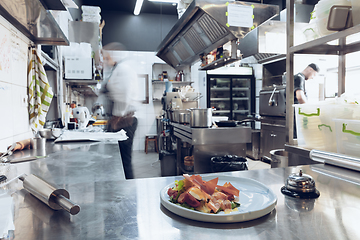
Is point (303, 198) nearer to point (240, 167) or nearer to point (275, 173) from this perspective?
point (275, 173)

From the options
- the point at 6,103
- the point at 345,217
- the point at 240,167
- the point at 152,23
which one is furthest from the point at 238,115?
the point at 345,217

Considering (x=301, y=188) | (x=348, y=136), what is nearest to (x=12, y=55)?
(x=301, y=188)

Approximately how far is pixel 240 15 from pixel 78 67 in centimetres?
239

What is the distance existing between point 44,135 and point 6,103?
64 cm

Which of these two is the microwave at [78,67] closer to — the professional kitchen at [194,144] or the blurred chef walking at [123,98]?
the professional kitchen at [194,144]

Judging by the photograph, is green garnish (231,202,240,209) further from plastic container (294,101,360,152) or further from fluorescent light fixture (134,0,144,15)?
fluorescent light fixture (134,0,144,15)

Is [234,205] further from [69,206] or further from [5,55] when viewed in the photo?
[5,55]

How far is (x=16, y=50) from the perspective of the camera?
195 centimetres

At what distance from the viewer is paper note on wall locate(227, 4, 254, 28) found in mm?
2531

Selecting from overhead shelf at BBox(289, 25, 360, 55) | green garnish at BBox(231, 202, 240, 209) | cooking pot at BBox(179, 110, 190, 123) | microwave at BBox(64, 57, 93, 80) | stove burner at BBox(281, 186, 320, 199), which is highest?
microwave at BBox(64, 57, 93, 80)

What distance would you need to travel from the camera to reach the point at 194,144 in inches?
118

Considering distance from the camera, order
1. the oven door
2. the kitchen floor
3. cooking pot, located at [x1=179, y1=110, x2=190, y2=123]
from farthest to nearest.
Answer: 1. the oven door
2. the kitchen floor
3. cooking pot, located at [x1=179, y1=110, x2=190, y2=123]

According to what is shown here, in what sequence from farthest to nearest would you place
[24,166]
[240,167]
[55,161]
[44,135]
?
1. [240,167]
2. [44,135]
3. [55,161]
4. [24,166]

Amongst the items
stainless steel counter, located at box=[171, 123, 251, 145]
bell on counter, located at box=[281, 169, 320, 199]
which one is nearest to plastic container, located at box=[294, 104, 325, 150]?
bell on counter, located at box=[281, 169, 320, 199]
